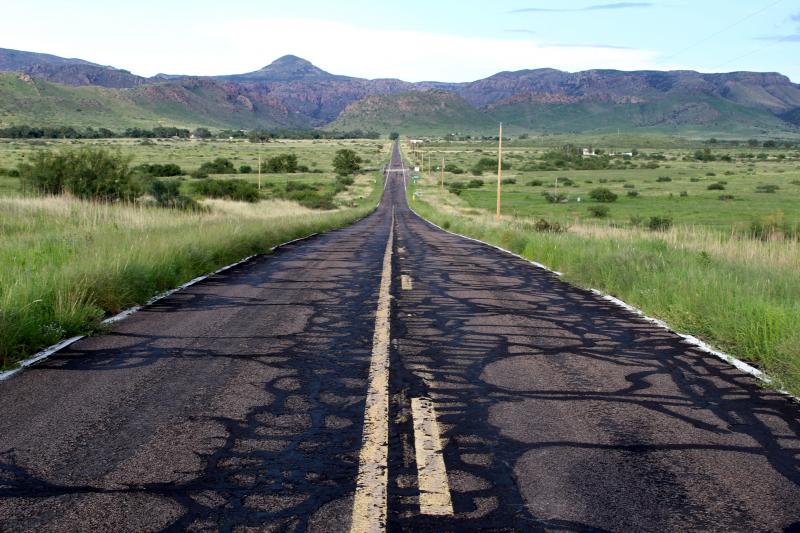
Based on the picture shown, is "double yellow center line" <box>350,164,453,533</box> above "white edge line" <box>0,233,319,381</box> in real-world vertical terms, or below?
above

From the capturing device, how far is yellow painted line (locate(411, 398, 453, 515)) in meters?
4.01

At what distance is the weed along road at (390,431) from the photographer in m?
3.96

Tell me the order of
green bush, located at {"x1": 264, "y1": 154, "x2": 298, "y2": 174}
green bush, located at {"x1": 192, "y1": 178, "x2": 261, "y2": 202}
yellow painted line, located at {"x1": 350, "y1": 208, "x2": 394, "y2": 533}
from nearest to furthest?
1. yellow painted line, located at {"x1": 350, "y1": 208, "x2": 394, "y2": 533}
2. green bush, located at {"x1": 192, "y1": 178, "x2": 261, "y2": 202}
3. green bush, located at {"x1": 264, "y1": 154, "x2": 298, "y2": 174}

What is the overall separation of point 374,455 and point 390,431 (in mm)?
503

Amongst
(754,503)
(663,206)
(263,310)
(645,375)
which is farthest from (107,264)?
(663,206)

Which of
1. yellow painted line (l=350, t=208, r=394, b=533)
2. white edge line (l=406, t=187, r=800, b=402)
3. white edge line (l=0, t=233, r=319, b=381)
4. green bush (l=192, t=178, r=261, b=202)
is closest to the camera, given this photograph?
yellow painted line (l=350, t=208, r=394, b=533)

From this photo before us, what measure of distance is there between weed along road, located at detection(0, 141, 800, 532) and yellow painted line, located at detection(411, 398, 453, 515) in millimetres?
19

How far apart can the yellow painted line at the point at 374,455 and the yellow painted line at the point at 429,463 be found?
21cm

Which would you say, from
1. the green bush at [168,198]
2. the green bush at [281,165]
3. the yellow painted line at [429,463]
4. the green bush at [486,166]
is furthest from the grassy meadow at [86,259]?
the green bush at [486,166]

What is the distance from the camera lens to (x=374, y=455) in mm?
4746

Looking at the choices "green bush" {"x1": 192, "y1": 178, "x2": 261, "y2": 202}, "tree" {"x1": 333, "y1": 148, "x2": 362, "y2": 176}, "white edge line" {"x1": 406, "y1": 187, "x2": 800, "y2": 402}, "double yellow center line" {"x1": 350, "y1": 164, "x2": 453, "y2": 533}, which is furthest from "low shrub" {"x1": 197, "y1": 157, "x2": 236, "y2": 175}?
"double yellow center line" {"x1": 350, "y1": 164, "x2": 453, "y2": 533}

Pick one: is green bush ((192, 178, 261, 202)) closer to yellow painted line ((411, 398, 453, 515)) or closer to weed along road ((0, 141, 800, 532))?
weed along road ((0, 141, 800, 532))

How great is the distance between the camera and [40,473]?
4379 mm

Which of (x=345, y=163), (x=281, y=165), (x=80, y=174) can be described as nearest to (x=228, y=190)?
(x=80, y=174)
